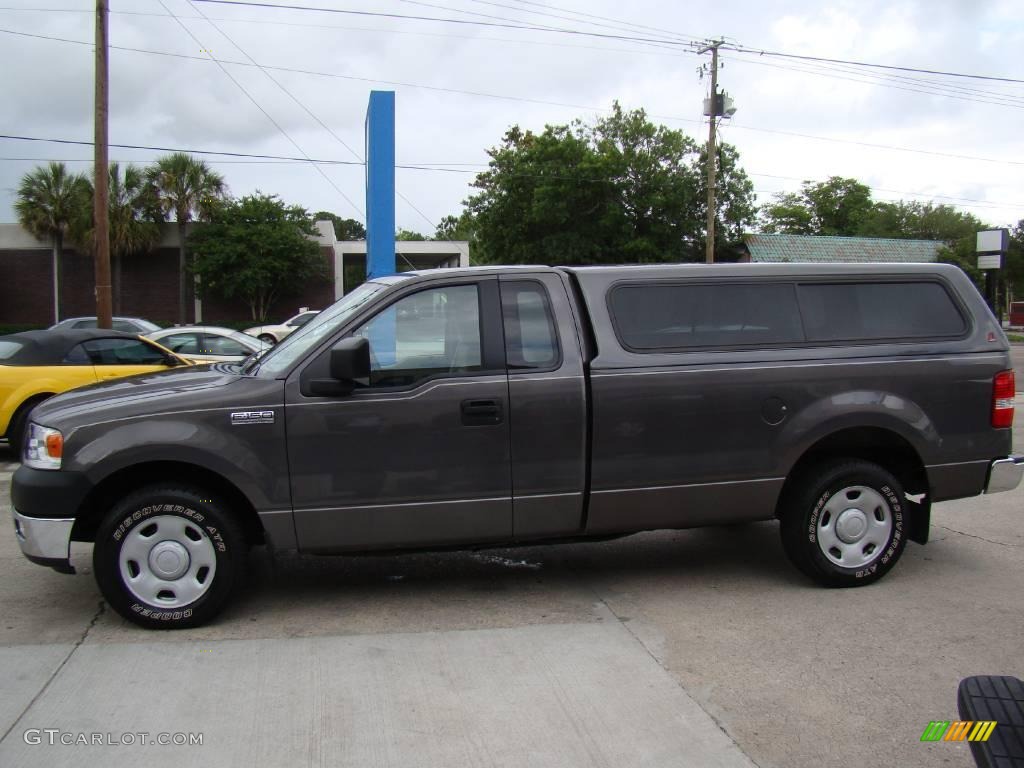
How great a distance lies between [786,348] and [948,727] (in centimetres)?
234

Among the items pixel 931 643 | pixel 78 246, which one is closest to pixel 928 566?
pixel 931 643

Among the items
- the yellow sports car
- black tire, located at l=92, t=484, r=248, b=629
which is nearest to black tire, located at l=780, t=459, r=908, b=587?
black tire, located at l=92, t=484, r=248, b=629

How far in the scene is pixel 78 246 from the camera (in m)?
39.0

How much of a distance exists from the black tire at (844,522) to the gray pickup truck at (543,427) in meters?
0.01

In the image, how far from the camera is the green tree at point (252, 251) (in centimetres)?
3972

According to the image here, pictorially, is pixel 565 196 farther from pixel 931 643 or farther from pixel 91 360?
pixel 931 643

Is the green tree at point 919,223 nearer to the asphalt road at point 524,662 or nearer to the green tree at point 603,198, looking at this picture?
the green tree at point 603,198

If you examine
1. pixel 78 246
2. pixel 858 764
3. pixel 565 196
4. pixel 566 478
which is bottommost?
pixel 858 764

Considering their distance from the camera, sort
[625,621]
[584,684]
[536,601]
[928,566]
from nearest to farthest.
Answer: [584,684] < [625,621] < [536,601] < [928,566]

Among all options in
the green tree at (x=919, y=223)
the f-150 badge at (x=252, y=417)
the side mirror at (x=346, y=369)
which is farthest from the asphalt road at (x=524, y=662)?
the green tree at (x=919, y=223)

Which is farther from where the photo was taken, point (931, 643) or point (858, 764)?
point (931, 643)

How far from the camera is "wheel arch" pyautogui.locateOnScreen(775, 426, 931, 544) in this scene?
5.41 meters

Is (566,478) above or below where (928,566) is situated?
above

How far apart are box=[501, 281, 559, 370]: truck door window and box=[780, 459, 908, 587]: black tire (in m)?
1.76
